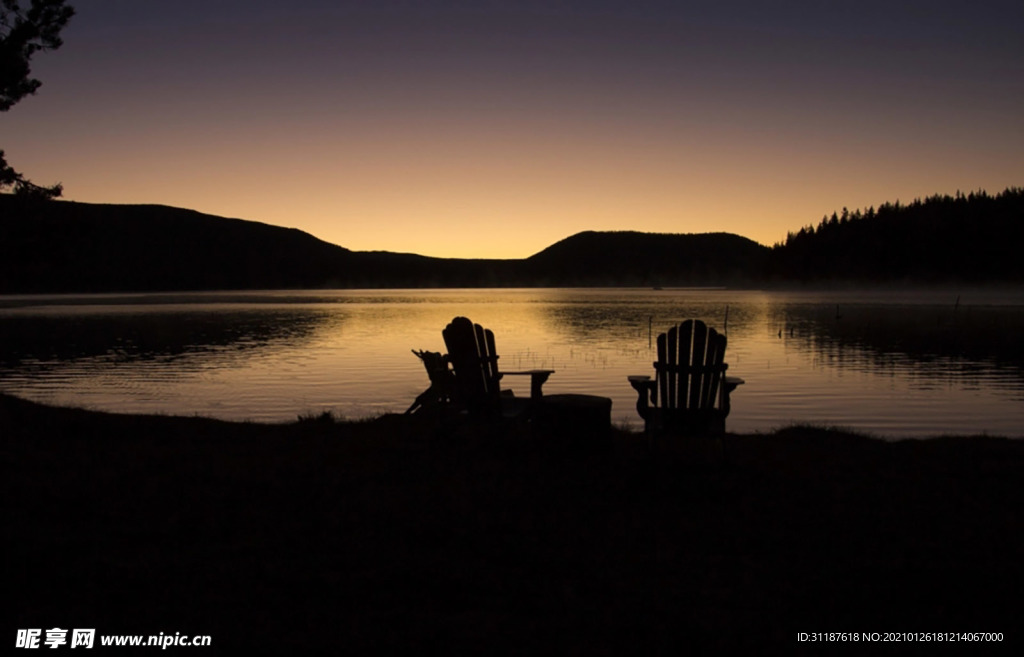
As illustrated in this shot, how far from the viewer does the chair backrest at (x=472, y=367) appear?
7891 mm

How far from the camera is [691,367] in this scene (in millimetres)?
7117

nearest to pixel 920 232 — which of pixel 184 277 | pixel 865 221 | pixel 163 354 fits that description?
pixel 865 221

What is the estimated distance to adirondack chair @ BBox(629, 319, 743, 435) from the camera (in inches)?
280

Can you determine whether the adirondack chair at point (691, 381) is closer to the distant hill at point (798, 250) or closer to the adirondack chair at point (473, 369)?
the adirondack chair at point (473, 369)

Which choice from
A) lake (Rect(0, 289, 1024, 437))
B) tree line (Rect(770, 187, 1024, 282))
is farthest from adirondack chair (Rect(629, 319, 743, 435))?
tree line (Rect(770, 187, 1024, 282))

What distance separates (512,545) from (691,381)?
3.03m

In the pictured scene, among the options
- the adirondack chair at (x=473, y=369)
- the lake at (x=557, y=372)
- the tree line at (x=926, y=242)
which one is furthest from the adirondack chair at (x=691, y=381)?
the tree line at (x=926, y=242)

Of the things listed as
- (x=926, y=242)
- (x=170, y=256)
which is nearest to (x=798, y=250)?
(x=926, y=242)

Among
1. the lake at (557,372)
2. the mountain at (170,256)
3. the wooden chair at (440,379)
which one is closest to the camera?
the wooden chair at (440,379)

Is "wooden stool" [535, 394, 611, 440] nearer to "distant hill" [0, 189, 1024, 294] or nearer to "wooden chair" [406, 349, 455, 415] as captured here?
"wooden chair" [406, 349, 455, 415]

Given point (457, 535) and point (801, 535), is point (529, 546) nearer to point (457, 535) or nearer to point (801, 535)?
point (457, 535)

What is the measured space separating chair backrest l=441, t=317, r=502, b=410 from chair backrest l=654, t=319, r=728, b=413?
6.23 ft

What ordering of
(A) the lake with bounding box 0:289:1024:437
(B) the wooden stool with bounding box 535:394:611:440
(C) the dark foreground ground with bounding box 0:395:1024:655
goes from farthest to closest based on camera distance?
(A) the lake with bounding box 0:289:1024:437 → (B) the wooden stool with bounding box 535:394:611:440 → (C) the dark foreground ground with bounding box 0:395:1024:655

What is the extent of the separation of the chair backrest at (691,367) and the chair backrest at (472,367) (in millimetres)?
1898
